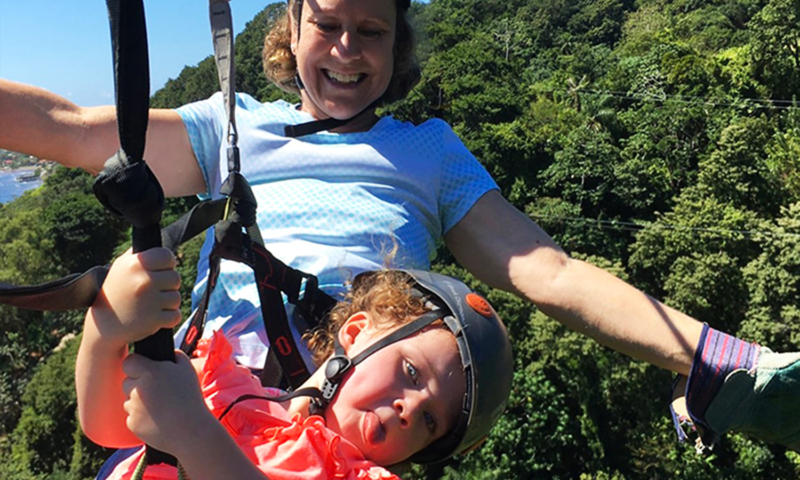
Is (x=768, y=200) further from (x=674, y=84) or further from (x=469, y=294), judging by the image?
(x=469, y=294)

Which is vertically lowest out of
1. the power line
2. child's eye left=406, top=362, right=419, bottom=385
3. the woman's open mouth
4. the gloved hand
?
the power line

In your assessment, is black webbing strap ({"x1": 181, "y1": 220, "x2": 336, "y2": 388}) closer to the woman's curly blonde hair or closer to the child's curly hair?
the child's curly hair

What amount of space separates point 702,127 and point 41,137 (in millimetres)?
33326

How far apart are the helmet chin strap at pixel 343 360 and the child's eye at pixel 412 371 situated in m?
0.07

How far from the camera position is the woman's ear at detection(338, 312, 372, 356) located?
61.6 inches

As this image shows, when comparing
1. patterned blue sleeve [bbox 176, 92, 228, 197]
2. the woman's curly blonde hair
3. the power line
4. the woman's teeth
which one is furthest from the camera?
the power line

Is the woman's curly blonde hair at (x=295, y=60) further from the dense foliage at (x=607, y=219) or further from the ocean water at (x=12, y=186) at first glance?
the ocean water at (x=12, y=186)

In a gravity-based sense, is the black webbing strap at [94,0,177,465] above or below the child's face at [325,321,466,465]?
above

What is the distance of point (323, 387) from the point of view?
57.2 inches

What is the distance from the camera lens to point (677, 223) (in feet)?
79.1

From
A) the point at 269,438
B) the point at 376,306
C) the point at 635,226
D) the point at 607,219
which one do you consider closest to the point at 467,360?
the point at 376,306

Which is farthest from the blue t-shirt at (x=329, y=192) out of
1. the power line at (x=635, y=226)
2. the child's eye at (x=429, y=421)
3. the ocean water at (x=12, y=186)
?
the ocean water at (x=12, y=186)

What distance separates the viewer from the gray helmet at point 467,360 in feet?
4.78

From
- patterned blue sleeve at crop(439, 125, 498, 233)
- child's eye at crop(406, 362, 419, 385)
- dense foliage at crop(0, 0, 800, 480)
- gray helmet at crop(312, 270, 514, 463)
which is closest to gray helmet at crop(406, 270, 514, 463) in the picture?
gray helmet at crop(312, 270, 514, 463)
